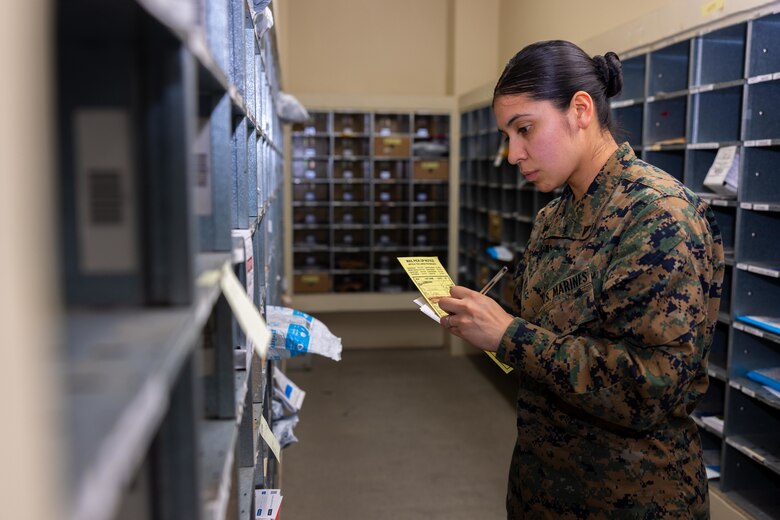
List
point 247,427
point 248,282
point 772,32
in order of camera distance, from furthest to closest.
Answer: point 772,32 < point 247,427 < point 248,282

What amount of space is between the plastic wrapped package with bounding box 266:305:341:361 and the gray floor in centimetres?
165

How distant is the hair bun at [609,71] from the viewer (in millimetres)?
1461

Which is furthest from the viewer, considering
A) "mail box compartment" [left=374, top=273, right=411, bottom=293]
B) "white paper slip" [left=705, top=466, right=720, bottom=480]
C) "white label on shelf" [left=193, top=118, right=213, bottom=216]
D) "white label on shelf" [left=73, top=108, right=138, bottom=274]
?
"mail box compartment" [left=374, top=273, right=411, bottom=293]

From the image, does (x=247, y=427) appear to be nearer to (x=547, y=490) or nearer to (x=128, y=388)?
(x=547, y=490)

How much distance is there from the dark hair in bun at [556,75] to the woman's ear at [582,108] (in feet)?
0.04

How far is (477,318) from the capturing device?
56.6 inches

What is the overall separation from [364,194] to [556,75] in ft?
15.7

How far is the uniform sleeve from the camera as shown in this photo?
3.94 feet

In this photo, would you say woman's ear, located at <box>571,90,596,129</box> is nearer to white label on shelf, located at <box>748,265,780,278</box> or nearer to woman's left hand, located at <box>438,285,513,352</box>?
woman's left hand, located at <box>438,285,513,352</box>

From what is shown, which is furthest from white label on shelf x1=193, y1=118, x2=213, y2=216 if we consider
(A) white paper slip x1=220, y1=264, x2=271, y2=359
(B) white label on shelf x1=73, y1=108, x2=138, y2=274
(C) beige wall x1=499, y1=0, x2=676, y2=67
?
(C) beige wall x1=499, y1=0, x2=676, y2=67

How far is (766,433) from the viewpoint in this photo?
2816 millimetres

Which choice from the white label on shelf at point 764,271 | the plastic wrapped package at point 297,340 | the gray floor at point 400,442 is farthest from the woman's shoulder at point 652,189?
the gray floor at point 400,442

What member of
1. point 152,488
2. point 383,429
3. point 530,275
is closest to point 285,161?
point 383,429

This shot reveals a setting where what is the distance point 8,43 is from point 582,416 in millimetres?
1300
